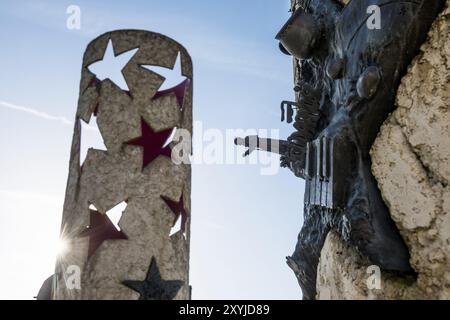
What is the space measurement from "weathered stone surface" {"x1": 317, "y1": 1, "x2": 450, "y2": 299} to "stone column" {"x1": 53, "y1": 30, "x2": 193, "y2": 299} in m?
1.12

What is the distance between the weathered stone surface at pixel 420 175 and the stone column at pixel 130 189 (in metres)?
1.12

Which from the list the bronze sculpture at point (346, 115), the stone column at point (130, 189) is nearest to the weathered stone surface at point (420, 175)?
the bronze sculpture at point (346, 115)

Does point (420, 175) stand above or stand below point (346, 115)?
below

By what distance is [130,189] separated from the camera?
127 inches

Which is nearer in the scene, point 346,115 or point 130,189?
point 130,189

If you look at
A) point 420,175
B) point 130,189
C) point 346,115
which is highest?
point 346,115

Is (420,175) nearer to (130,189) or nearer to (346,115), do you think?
(346,115)

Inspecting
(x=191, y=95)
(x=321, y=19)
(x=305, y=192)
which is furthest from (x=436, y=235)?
(x=321, y=19)

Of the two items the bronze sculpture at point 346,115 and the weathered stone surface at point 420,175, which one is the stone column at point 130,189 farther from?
the weathered stone surface at point 420,175

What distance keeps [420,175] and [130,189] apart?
160cm

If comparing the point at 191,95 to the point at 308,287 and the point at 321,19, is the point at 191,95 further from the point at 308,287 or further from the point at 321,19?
the point at 308,287

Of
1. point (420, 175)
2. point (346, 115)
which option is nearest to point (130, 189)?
point (346, 115)

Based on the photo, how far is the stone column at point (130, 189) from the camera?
10.1 ft

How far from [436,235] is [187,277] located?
1.37 metres
